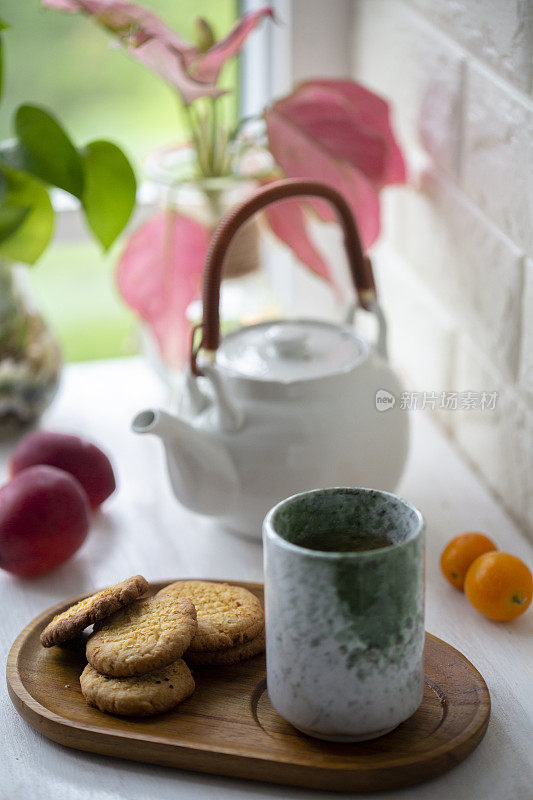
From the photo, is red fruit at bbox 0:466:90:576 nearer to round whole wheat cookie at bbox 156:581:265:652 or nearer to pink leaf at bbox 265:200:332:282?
round whole wheat cookie at bbox 156:581:265:652

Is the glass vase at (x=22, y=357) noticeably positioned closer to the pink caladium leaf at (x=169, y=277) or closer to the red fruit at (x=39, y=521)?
the pink caladium leaf at (x=169, y=277)

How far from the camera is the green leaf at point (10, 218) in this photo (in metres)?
0.85

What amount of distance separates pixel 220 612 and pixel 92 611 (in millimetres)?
89

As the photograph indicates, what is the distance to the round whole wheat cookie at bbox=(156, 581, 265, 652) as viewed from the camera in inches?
24.5

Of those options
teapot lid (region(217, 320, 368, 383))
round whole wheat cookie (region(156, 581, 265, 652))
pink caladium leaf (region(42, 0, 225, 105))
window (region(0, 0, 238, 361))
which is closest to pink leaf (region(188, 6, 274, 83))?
pink caladium leaf (region(42, 0, 225, 105))

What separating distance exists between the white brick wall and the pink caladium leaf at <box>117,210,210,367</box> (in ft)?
0.77

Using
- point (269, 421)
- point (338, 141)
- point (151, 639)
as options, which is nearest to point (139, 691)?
point (151, 639)

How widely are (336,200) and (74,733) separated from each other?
457mm

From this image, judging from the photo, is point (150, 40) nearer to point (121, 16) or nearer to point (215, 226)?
point (121, 16)

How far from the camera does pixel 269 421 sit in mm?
748

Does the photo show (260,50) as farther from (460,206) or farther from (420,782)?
(420,782)

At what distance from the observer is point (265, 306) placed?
3.42 ft

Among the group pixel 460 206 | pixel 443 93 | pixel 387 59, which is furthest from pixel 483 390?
pixel 387 59

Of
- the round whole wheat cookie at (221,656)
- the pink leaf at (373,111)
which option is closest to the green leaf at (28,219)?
the pink leaf at (373,111)
